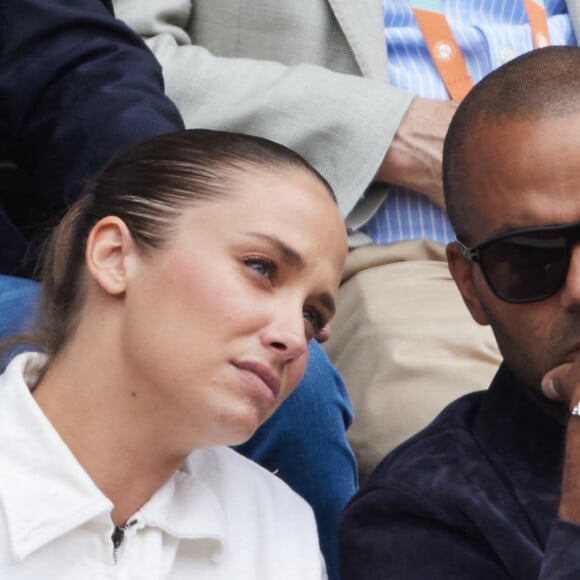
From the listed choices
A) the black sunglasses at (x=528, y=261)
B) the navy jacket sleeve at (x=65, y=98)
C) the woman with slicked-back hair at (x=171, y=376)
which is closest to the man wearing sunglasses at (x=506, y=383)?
the black sunglasses at (x=528, y=261)

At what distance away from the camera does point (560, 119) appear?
162 centimetres

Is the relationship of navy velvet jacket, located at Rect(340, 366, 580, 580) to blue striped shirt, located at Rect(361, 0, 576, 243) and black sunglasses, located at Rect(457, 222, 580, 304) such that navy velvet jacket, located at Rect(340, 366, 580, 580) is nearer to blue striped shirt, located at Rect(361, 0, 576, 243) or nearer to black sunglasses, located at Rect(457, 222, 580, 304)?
black sunglasses, located at Rect(457, 222, 580, 304)

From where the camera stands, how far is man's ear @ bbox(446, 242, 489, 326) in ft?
5.60

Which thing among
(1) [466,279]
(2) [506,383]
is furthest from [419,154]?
(2) [506,383]

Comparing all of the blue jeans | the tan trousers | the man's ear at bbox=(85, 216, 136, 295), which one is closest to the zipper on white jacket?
the man's ear at bbox=(85, 216, 136, 295)

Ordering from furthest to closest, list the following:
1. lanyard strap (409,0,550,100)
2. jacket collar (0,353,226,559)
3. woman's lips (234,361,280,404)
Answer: lanyard strap (409,0,550,100)
woman's lips (234,361,280,404)
jacket collar (0,353,226,559)

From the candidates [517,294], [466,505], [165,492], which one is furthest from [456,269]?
[165,492]

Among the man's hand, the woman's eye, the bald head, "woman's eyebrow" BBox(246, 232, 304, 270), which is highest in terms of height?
the bald head

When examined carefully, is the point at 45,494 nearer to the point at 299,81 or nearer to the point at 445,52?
the point at 299,81

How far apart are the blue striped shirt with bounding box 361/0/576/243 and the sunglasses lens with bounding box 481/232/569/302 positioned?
29.5 inches

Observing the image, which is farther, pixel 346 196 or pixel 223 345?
pixel 346 196

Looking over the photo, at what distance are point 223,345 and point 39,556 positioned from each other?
311mm

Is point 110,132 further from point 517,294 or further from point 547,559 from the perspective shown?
point 547,559

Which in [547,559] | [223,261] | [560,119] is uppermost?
[560,119]
